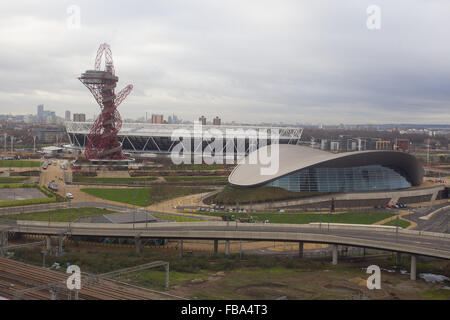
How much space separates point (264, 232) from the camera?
38.0 meters

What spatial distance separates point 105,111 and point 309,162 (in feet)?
140

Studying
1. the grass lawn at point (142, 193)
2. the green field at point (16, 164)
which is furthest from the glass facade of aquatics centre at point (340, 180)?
the green field at point (16, 164)

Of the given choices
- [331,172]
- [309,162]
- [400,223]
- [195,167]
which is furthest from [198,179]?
[400,223]

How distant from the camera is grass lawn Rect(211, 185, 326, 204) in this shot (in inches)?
2327

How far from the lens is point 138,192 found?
218ft

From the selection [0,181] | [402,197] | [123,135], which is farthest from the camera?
[123,135]

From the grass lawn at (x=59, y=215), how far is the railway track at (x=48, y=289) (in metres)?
16.6

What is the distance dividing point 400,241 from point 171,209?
1127 inches

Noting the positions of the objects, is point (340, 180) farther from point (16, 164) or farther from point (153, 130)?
point (16, 164)

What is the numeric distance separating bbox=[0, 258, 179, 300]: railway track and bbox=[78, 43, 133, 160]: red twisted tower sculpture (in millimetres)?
58207

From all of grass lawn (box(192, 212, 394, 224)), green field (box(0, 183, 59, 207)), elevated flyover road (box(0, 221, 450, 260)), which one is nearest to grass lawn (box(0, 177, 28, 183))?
green field (box(0, 183, 59, 207))

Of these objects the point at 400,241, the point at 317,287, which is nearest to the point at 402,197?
the point at 400,241

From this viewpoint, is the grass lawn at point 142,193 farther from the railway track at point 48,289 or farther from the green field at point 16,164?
the green field at point 16,164
